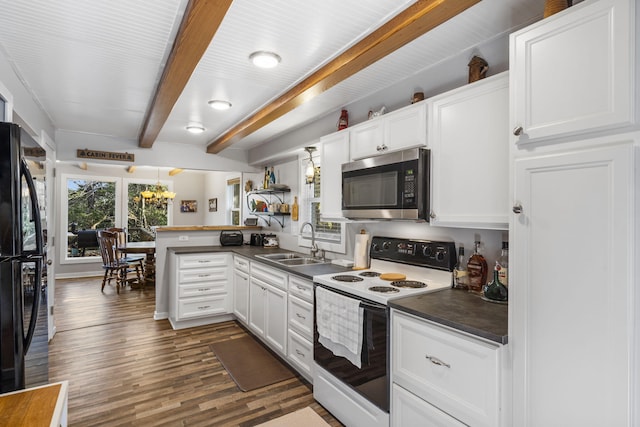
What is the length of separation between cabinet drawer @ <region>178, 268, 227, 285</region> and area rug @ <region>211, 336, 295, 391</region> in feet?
2.70

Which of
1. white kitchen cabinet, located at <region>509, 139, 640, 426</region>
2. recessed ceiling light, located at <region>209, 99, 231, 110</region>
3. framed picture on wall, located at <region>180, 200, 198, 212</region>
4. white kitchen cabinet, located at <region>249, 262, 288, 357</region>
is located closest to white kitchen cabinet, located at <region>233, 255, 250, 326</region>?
white kitchen cabinet, located at <region>249, 262, 288, 357</region>

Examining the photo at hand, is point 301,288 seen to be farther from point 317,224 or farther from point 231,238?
point 231,238

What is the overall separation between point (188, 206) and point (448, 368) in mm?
8445

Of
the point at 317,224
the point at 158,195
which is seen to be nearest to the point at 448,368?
the point at 317,224

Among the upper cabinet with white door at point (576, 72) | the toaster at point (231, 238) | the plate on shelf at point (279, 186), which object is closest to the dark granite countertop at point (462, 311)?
the upper cabinet with white door at point (576, 72)

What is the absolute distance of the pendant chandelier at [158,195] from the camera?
7.65 meters

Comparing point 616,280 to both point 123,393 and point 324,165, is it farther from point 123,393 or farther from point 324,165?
point 123,393

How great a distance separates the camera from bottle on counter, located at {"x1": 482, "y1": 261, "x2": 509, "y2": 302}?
177 cm

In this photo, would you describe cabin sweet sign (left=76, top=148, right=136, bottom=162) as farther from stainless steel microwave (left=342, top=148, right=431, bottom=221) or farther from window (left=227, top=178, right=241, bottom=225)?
stainless steel microwave (left=342, top=148, right=431, bottom=221)

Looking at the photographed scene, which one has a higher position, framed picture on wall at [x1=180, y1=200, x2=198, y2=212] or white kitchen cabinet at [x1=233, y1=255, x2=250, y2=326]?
framed picture on wall at [x1=180, y1=200, x2=198, y2=212]

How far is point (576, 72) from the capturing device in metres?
1.16

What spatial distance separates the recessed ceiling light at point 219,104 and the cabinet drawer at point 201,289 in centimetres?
205

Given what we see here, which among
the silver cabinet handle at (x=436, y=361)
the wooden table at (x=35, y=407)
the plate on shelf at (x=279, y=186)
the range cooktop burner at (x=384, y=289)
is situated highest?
the plate on shelf at (x=279, y=186)

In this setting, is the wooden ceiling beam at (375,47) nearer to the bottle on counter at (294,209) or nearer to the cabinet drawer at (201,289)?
the bottle on counter at (294,209)
